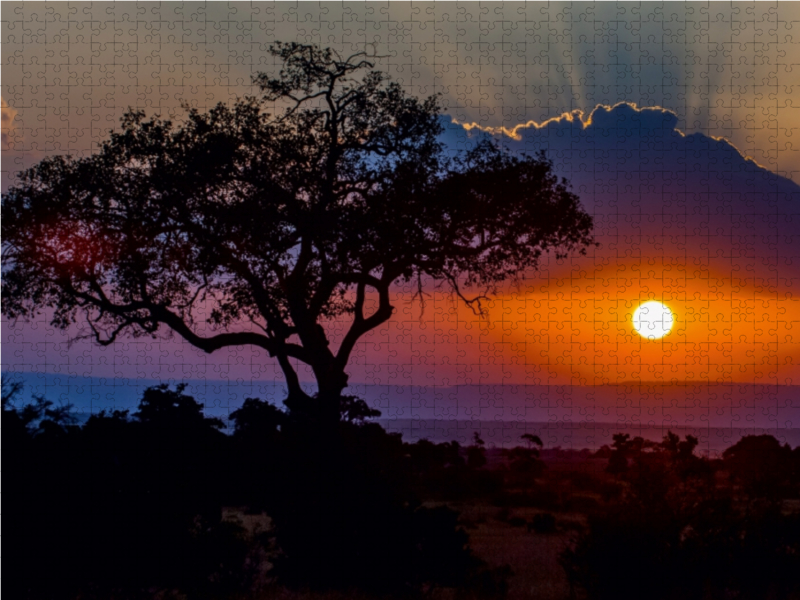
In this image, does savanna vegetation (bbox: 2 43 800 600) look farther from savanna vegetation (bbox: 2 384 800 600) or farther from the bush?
the bush

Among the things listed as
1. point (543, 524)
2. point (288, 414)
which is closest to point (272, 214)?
point (288, 414)

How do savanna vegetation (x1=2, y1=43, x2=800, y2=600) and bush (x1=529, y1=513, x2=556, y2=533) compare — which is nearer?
savanna vegetation (x1=2, y1=43, x2=800, y2=600)

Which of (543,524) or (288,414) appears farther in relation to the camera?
(543,524)

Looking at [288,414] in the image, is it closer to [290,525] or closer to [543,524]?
[290,525]

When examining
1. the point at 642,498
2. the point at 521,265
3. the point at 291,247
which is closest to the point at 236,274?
the point at 291,247

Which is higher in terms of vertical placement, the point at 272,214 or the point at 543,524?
the point at 272,214

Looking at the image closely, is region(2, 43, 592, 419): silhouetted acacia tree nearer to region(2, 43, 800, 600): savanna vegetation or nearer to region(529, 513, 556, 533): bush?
region(2, 43, 800, 600): savanna vegetation

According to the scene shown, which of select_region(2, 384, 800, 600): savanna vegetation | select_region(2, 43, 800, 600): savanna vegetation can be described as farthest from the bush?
select_region(2, 384, 800, 600): savanna vegetation

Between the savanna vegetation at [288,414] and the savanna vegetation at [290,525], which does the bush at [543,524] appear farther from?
the savanna vegetation at [290,525]

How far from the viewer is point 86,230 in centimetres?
1888

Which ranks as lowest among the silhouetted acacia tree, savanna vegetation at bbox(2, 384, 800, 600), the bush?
the bush

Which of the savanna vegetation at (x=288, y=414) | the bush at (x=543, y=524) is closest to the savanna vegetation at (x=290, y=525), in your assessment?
the savanna vegetation at (x=288, y=414)

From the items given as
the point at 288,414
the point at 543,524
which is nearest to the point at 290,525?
the point at 288,414

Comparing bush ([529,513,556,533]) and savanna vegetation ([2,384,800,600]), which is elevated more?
savanna vegetation ([2,384,800,600])
